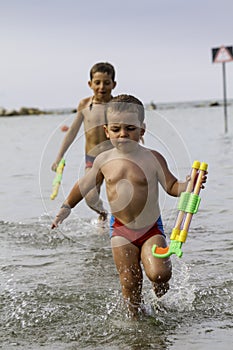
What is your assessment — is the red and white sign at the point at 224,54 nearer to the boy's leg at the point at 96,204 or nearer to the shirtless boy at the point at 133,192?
the boy's leg at the point at 96,204

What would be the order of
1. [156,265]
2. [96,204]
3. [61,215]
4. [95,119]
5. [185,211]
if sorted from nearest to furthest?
[185,211]
[156,265]
[61,215]
[96,204]
[95,119]

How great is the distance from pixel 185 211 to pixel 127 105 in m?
0.86

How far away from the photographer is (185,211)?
4.13 metres

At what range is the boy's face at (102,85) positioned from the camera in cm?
715

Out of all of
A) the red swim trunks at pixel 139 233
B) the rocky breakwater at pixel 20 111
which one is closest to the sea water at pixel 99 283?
the red swim trunks at pixel 139 233

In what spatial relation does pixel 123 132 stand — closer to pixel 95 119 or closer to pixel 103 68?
pixel 103 68

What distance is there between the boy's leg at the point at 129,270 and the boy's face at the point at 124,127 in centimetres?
65

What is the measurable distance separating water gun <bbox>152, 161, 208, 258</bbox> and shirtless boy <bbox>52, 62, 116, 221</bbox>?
2521mm

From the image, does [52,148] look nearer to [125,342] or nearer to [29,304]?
[29,304]

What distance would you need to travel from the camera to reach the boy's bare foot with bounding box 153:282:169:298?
4.50 metres

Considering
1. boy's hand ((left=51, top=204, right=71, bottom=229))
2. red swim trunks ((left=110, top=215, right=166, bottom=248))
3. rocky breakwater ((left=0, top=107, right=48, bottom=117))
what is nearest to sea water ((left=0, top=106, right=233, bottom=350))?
red swim trunks ((left=110, top=215, right=166, bottom=248))

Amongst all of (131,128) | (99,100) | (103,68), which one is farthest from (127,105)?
(99,100)

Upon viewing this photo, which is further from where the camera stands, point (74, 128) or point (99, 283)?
point (74, 128)

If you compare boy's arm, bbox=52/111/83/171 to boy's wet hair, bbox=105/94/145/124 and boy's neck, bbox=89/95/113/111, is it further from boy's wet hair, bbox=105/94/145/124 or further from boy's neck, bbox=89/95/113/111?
boy's wet hair, bbox=105/94/145/124
